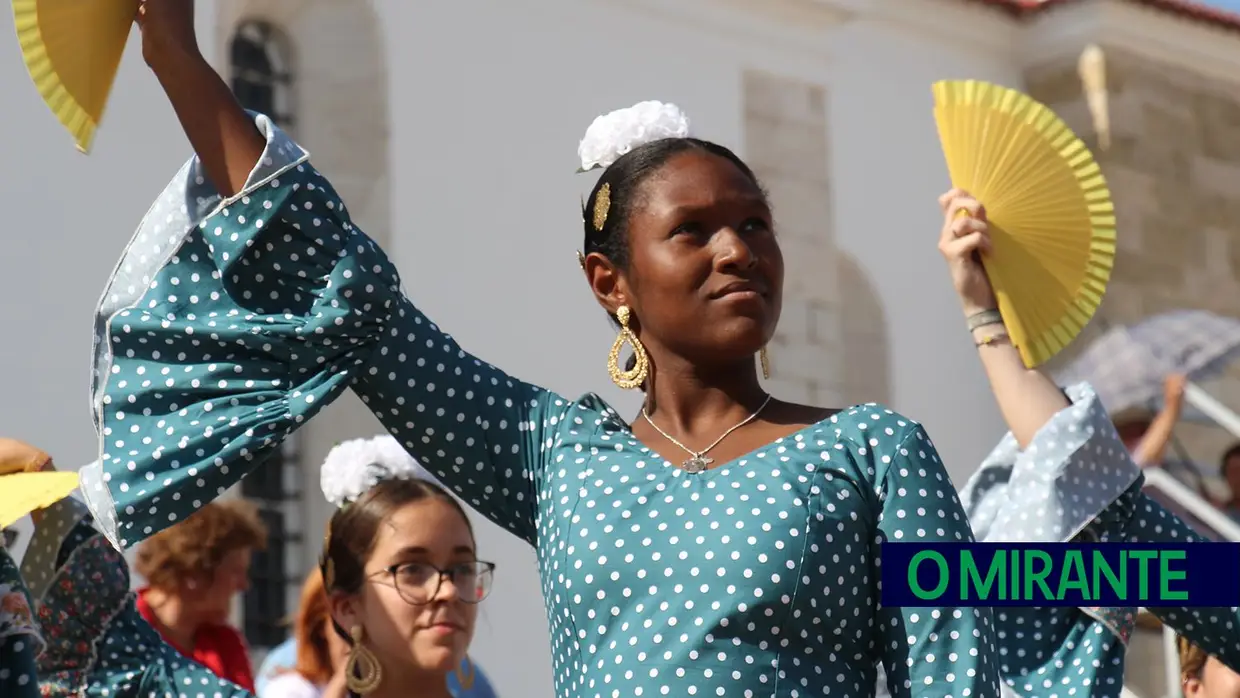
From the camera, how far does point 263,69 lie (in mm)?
8633

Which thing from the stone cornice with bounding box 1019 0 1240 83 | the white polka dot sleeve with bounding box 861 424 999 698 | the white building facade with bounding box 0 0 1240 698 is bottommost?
the white polka dot sleeve with bounding box 861 424 999 698

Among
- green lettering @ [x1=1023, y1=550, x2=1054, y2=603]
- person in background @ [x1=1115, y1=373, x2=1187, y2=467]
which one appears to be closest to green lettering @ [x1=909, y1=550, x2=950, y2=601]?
green lettering @ [x1=1023, y1=550, x2=1054, y2=603]

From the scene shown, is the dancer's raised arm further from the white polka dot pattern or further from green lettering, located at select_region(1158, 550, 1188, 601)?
green lettering, located at select_region(1158, 550, 1188, 601)

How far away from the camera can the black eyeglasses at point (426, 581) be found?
389 centimetres

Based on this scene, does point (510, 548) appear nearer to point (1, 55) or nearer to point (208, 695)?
point (1, 55)

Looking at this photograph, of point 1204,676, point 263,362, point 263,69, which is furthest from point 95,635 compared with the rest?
point 263,69

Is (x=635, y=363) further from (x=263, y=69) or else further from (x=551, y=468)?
(x=263, y=69)

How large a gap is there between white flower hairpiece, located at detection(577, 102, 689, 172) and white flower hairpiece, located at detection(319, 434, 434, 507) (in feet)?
4.64

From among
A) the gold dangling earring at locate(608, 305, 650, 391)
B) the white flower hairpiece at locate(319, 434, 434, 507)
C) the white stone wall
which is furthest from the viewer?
the white stone wall

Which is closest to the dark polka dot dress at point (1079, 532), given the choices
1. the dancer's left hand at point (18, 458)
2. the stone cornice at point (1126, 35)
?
the dancer's left hand at point (18, 458)

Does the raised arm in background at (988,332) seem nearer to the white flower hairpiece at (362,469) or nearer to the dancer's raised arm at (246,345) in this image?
the white flower hairpiece at (362,469)

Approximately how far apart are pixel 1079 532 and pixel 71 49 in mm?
1946

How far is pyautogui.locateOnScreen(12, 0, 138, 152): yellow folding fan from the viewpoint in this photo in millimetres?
2635

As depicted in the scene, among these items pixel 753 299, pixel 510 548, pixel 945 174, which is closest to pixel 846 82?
pixel 945 174
